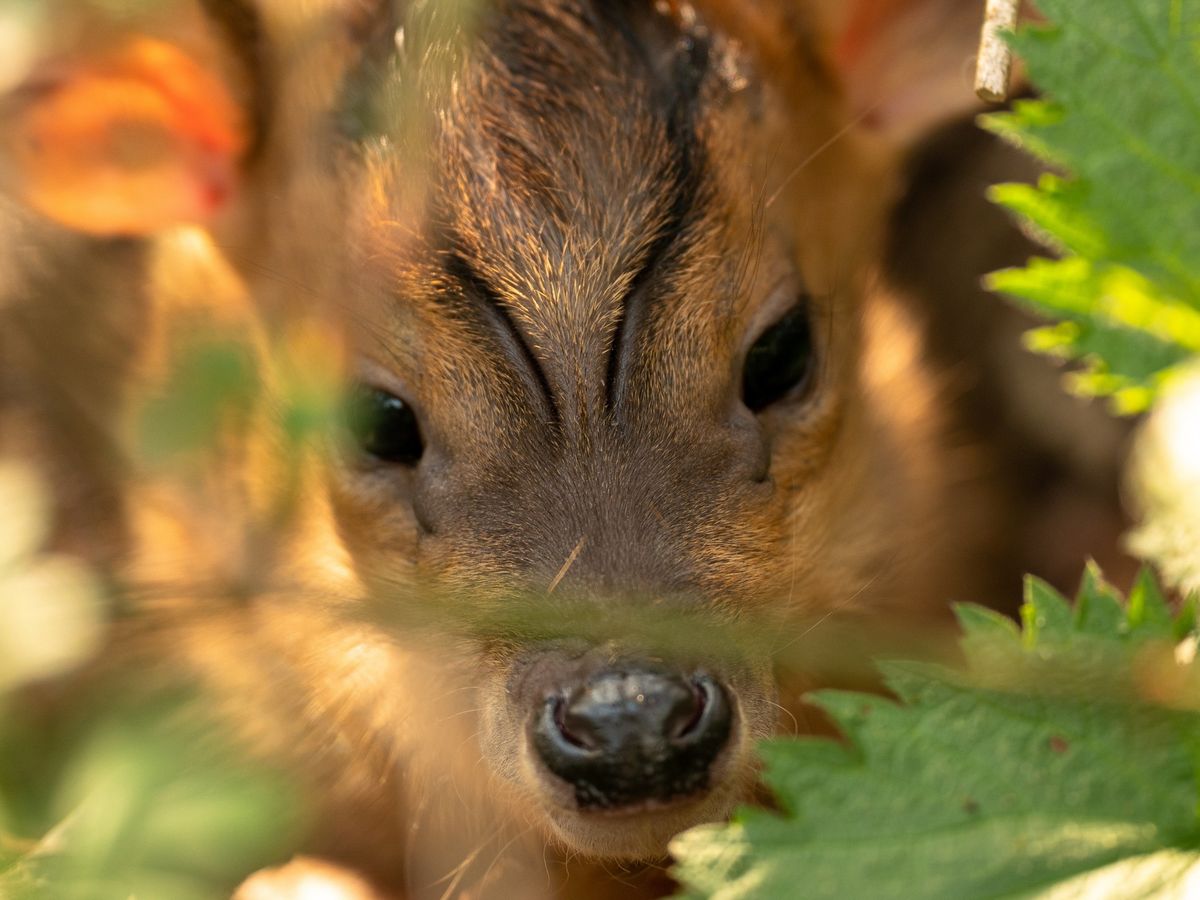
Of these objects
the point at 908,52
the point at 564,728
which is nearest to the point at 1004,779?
the point at 564,728

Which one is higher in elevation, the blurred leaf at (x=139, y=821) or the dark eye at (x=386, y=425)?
the dark eye at (x=386, y=425)

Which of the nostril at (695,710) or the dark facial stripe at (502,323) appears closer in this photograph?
the nostril at (695,710)

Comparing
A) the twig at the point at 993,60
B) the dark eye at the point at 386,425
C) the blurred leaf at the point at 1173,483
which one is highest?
the twig at the point at 993,60

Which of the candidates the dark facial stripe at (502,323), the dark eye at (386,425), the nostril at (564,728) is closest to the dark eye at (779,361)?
the dark facial stripe at (502,323)

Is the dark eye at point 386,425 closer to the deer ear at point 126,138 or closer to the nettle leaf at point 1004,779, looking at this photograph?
the deer ear at point 126,138

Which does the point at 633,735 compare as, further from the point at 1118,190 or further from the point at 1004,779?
the point at 1118,190

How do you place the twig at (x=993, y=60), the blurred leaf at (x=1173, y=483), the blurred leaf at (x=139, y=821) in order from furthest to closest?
the twig at (x=993, y=60)
the blurred leaf at (x=139, y=821)
the blurred leaf at (x=1173, y=483)

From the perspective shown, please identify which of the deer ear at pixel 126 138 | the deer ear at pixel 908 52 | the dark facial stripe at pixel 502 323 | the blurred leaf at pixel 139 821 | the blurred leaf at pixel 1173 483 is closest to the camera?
the blurred leaf at pixel 1173 483
